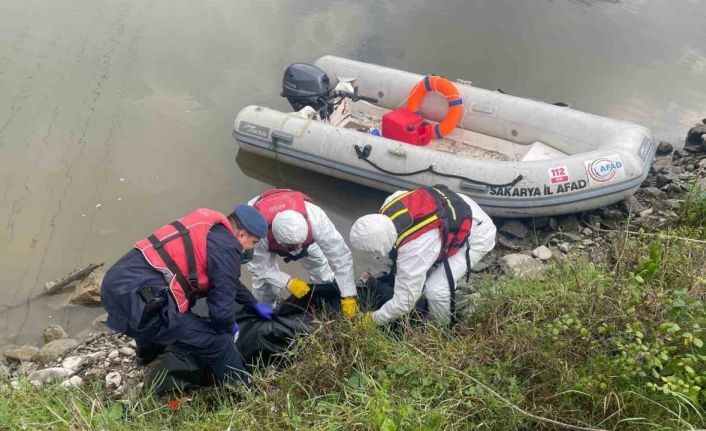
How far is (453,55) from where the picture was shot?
7.52 metres

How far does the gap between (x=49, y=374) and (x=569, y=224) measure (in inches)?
152

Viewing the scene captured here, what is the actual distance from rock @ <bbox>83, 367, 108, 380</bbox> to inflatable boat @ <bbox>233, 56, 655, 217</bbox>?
253 centimetres

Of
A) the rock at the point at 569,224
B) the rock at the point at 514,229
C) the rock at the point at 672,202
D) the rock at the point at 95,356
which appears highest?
the rock at the point at 672,202

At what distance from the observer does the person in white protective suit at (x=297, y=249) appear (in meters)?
2.96

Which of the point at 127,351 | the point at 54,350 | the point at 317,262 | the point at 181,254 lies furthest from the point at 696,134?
the point at 54,350

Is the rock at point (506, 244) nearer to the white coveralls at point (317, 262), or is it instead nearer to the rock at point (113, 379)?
the white coveralls at point (317, 262)

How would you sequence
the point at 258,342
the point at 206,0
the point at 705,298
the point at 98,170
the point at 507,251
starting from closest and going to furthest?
1. the point at 705,298
2. the point at 258,342
3. the point at 507,251
4. the point at 98,170
5. the point at 206,0

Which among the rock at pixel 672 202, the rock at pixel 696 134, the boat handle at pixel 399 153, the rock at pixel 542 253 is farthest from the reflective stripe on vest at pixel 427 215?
the rock at pixel 696 134

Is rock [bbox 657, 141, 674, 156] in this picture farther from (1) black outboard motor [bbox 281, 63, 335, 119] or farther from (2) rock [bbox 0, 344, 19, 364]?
(2) rock [bbox 0, 344, 19, 364]

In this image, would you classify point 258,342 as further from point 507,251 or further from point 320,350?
point 507,251


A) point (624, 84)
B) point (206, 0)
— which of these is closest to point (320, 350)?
point (624, 84)

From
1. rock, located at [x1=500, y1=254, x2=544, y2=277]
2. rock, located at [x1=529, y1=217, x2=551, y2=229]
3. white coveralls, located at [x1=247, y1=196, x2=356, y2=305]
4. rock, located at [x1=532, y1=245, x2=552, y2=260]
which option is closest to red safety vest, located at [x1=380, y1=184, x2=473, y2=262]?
white coveralls, located at [x1=247, y1=196, x2=356, y2=305]

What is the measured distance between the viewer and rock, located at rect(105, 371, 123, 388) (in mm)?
2955

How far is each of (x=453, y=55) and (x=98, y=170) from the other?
489cm
